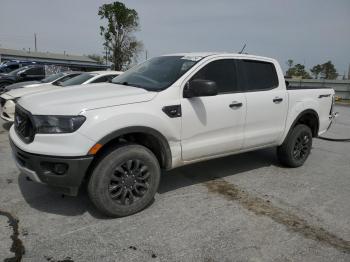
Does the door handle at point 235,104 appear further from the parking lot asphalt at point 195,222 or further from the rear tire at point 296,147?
the rear tire at point 296,147

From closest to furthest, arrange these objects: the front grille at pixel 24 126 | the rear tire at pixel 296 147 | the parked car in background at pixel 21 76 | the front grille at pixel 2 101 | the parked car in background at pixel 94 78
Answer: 1. the front grille at pixel 24 126
2. the rear tire at pixel 296 147
3. the front grille at pixel 2 101
4. the parked car in background at pixel 94 78
5. the parked car in background at pixel 21 76

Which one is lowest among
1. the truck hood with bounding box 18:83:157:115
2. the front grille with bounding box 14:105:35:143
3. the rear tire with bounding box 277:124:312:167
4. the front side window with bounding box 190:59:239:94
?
the rear tire with bounding box 277:124:312:167

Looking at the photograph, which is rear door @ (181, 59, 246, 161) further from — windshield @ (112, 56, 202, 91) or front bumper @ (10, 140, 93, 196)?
front bumper @ (10, 140, 93, 196)

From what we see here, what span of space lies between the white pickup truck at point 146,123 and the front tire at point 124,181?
10 mm

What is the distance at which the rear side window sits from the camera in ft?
15.9

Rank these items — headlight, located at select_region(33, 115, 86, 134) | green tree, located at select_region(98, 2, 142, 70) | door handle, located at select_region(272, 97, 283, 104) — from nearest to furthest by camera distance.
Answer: headlight, located at select_region(33, 115, 86, 134), door handle, located at select_region(272, 97, 283, 104), green tree, located at select_region(98, 2, 142, 70)

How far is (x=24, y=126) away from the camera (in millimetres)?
3598

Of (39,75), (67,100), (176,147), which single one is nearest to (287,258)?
(176,147)

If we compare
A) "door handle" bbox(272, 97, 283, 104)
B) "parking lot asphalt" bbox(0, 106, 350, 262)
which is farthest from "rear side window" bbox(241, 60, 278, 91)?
"parking lot asphalt" bbox(0, 106, 350, 262)

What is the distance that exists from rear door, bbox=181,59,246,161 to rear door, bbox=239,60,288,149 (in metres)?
0.17

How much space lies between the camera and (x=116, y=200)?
3600 mm

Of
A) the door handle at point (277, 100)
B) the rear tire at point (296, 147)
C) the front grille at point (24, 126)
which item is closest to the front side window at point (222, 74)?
the door handle at point (277, 100)

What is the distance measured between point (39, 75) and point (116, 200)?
13.8 meters

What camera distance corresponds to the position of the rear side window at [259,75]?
191 inches
